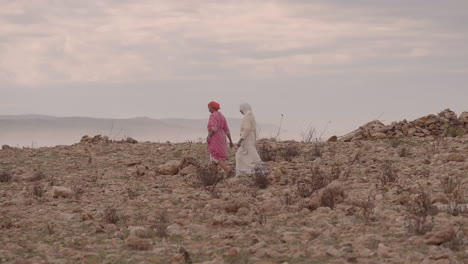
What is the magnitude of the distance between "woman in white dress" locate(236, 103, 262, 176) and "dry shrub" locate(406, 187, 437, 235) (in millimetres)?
4467

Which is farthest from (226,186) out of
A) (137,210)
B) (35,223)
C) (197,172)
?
(35,223)

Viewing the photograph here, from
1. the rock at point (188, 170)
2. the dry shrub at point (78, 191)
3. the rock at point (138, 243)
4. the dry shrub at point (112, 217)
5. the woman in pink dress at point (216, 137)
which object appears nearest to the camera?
the rock at point (138, 243)

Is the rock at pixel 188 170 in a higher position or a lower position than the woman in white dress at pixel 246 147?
lower

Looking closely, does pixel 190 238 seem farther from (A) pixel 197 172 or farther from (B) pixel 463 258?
(A) pixel 197 172

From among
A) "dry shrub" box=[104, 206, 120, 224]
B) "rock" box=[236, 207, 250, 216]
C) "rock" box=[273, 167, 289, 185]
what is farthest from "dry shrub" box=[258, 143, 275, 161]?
"dry shrub" box=[104, 206, 120, 224]

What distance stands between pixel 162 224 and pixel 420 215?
107 inches

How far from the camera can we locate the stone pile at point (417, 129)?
17.5m

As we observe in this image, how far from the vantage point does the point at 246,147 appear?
12.7 m

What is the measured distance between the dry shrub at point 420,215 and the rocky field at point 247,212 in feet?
0.05

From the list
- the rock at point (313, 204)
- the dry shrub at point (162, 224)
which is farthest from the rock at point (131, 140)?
the rock at point (313, 204)

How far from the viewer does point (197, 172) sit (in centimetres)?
1195

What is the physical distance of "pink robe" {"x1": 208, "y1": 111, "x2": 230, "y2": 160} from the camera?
13070 millimetres

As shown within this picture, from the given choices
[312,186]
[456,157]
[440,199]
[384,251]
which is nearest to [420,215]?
[440,199]

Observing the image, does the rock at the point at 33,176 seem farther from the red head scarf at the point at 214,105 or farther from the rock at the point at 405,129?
the rock at the point at 405,129
